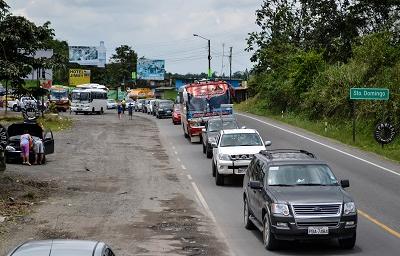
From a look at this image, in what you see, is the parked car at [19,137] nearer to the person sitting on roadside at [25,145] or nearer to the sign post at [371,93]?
the person sitting on roadside at [25,145]

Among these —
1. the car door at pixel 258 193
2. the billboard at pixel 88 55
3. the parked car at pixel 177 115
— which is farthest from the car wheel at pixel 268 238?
the billboard at pixel 88 55

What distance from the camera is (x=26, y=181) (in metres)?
22.9

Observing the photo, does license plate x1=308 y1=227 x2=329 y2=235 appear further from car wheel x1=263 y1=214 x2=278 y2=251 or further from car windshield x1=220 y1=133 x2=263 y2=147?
car windshield x1=220 y1=133 x2=263 y2=147

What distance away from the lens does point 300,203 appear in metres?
12.1

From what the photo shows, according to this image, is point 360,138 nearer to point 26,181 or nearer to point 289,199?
point 26,181

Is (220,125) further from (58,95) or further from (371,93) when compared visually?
(58,95)

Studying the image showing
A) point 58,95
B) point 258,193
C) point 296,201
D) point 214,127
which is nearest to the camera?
point 296,201

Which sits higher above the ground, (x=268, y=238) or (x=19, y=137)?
(x=19, y=137)

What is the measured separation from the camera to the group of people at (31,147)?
91.5 feet

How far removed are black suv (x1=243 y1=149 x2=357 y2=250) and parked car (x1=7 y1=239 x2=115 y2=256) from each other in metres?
5.81

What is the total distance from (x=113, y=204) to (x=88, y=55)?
107019 mm

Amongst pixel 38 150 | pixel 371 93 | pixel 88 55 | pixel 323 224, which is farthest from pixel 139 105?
pixel 323 224

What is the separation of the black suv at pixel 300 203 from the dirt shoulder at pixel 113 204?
1.14m

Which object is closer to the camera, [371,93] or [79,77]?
[371,93]
